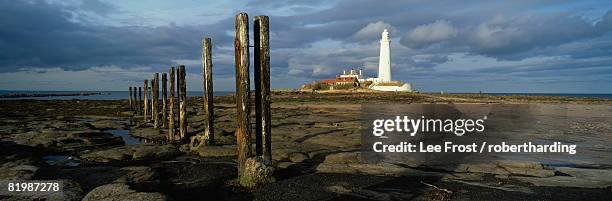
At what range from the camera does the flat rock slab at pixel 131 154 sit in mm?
11527

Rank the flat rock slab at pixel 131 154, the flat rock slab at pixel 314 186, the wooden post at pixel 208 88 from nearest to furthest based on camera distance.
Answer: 1. the flat rock slab at pixel 314 186
2. the flat rock slab at pixel 131 154
3. the wooden post at pixel 208 88

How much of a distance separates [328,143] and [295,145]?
1.54 meters

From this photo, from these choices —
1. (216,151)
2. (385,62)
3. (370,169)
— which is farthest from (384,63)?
(370,169)

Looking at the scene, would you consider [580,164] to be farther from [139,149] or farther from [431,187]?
[139,149]

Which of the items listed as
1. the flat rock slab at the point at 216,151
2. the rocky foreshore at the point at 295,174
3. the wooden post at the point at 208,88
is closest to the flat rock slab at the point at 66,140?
the rocky foreshore at the point at 295,174

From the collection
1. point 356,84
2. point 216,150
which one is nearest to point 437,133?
point 216,150

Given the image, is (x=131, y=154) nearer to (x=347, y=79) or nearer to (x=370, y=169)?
(x=370, y=169)

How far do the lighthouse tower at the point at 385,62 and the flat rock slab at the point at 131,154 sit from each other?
255 feet

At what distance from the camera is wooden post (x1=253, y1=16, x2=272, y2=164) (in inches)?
349

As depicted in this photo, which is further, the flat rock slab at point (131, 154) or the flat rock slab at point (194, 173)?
the flat rock slab at point (131, 154)

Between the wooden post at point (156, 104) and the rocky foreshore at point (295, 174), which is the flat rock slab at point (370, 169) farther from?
the wooden post at point (156, 104)

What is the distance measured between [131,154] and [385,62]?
263 feet

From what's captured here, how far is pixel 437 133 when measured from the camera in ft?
59.7

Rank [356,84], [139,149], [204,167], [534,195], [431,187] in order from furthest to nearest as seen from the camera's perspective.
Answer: [356,84]
[139,149]
[204,167]
[431,187]
[534,195]
